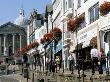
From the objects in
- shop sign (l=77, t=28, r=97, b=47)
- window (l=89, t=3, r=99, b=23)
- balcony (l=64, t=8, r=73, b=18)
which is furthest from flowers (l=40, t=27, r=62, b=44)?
window (l=89, t=3, r=99, b=23)

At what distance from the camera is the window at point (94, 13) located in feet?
143

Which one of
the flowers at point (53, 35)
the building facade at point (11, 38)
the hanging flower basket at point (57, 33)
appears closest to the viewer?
the flowers at point (53, 35)

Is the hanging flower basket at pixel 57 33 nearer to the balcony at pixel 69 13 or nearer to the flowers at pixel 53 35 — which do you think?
the flowers at pixel 53 35

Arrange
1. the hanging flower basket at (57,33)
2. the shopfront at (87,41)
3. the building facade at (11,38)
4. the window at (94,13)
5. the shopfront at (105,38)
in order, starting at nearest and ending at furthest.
A: 1. the shopfront at (105,38)
2. the shopfront at (87,41)
3. the window at (94,13)
4. the hanging flower basket at (57,33)
5. the building facade at (11,38)

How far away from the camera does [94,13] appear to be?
148ft

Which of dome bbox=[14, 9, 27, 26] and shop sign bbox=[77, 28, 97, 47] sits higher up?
dome bbox=[14, 9, 27, 26]

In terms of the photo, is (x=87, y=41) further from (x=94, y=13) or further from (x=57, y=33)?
(x=57, y=33)

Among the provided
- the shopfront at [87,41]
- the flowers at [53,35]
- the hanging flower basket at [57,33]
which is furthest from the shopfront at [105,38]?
the hanging flower basket at [57,33]

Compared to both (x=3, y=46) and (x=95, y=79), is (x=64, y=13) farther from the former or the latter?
(x=3, y=46)

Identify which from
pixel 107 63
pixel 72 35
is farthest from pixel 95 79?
pixel 72 35

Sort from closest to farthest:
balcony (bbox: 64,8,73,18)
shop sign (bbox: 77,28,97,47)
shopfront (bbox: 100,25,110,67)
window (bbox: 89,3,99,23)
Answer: shopfront (bbox: 100,25,110,67) → shop sign (bbox: 77,28,97,47) → window (bbox: 89,3,99,23) → balcony (bbox: 64,8,73,18)

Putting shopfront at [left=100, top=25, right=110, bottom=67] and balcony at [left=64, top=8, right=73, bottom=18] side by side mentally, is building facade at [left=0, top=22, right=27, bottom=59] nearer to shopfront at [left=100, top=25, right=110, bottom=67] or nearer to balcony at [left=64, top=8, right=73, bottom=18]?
balcony at [left=64, top=8, right=73, bottom=18]

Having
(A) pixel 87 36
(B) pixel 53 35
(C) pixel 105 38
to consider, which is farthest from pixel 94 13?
(B) pixel 53 35

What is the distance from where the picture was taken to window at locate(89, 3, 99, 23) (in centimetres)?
4366
